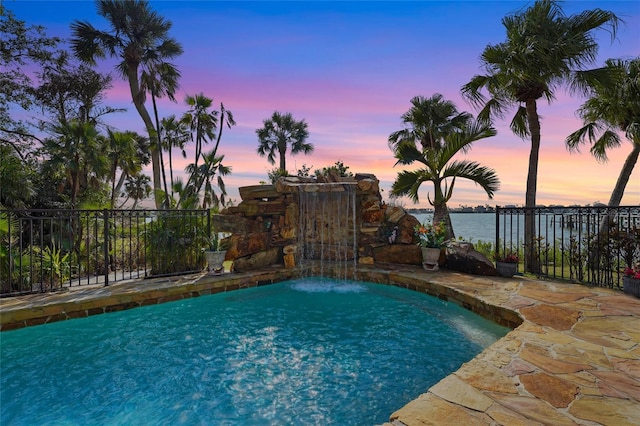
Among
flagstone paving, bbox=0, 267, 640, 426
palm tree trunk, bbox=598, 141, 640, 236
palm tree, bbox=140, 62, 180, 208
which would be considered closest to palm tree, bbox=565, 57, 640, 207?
palm tree trunk, bbox=598, 141, 640, 236

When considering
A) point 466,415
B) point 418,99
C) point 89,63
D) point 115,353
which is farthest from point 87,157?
point 418,99

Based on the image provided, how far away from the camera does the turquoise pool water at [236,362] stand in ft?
8.21

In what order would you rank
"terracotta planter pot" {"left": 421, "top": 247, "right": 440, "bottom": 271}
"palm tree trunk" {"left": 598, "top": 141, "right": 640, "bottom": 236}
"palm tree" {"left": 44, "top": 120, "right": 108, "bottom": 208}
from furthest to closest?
"palm tree" {"left": 44, "top": 120, "right": 108, "bottom": 208}, "palm tree trunk" {"left": 598, "top": 141, "right": 640, "bottom": 236}, "terracotta planter pot" {"left": 421, "top": 247, "right": 440, "bottom": 271}

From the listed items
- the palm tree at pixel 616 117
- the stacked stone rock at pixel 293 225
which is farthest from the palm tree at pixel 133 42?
the palm tree at pixel 616 117

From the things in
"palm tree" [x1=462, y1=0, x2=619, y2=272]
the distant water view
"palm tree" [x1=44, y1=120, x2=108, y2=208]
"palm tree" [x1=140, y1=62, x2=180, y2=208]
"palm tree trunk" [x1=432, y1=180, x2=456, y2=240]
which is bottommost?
the distant water view

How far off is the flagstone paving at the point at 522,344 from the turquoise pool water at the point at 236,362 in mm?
297

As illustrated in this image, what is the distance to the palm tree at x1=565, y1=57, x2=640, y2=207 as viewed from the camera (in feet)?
27.2

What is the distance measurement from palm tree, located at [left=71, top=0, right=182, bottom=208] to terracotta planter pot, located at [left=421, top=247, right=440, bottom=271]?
13.1m

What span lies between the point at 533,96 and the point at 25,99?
19.6m

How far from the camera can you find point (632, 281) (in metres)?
4.81

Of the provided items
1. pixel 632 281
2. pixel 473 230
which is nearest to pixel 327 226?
pixel 632 281

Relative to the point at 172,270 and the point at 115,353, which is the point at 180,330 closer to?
the point at 115,353

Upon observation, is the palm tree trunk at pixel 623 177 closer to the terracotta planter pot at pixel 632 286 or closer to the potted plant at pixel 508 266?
the potted plant at pixel 508 266

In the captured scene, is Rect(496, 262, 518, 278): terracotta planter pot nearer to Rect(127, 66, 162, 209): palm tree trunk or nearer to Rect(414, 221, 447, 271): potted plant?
Rect(414, 221, 447, 271): potted plant
